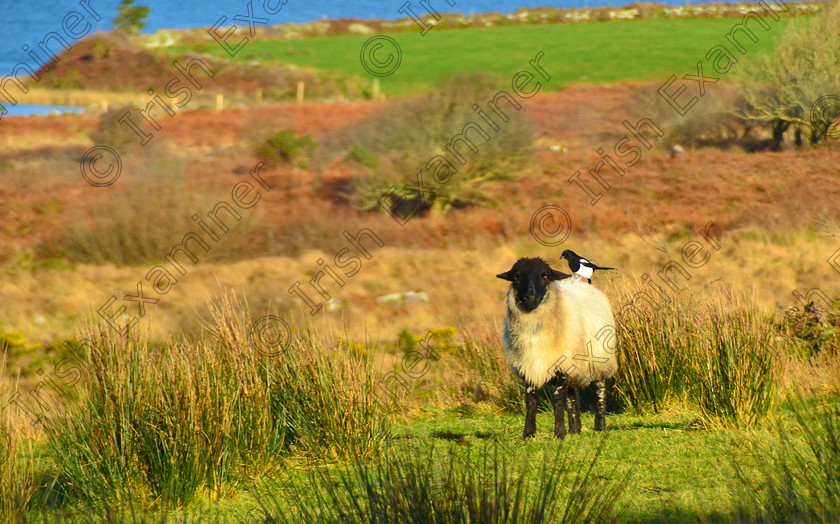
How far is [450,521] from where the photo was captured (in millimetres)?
4168

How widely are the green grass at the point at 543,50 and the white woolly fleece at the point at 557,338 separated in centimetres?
5166

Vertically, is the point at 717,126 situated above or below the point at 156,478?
above

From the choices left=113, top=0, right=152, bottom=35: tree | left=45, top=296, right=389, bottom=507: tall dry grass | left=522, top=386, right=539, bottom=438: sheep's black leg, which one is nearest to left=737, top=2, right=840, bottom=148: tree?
left=522, top=386, right=539, bottom=438: sheep's black leg

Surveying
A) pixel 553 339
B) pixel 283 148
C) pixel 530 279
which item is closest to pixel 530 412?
pixel 553 339

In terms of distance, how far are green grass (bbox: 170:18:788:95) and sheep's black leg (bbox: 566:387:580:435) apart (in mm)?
51852

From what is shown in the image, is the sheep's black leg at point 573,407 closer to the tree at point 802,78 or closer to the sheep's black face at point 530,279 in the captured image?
the sheep's black face at point 530,279

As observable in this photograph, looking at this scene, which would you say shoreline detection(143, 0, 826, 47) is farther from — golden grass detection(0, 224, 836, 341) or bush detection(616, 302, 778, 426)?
bush detection(616, 302, 778, 426)

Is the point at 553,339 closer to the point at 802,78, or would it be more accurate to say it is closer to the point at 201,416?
the point at 201,416

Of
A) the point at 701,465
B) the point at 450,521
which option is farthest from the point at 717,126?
the point at 450,521

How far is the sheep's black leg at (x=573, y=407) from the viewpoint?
25.2 feet

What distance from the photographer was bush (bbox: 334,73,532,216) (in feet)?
113

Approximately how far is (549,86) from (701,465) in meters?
56.3

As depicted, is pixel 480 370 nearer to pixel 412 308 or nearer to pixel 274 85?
pixel 412 308

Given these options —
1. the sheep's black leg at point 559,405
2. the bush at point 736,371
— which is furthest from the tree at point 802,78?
the sheep's black leg at point 559,405
